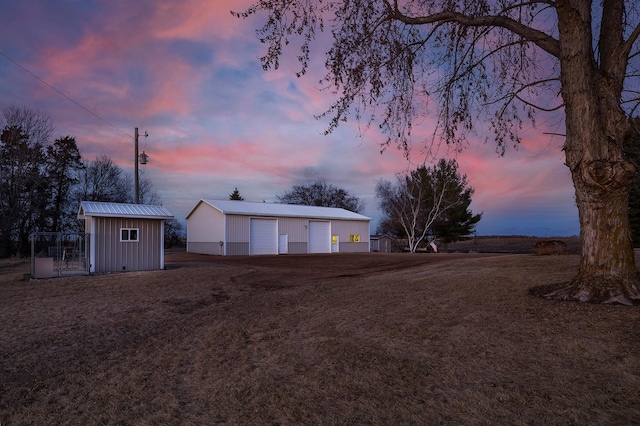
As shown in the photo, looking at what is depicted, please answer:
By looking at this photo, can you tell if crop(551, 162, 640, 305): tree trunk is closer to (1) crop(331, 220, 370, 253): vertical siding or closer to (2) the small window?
(2) the small window

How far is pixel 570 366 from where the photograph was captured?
4285 mm

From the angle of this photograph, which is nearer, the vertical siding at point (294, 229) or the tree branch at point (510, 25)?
the tree branch at point (510, 25)

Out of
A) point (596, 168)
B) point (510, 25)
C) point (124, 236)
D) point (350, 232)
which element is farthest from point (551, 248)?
point (350, 232)

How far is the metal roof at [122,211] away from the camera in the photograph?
16438mm

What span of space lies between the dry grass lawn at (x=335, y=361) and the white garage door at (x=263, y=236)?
21651mm

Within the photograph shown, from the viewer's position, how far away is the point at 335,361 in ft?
16.0

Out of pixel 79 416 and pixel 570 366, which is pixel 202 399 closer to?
pixel 79 416

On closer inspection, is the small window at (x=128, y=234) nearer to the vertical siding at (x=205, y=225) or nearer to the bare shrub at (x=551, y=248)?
→ the vertical siding at (x=205, y=225)

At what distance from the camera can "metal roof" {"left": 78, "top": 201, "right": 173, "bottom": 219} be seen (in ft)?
53.9

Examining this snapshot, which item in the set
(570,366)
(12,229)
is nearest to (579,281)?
(570,366)

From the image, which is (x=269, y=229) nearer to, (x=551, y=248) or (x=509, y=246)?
(x=551, y=248)


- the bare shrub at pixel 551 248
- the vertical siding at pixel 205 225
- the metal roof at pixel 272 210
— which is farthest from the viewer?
the metal roof at pixel 272 210

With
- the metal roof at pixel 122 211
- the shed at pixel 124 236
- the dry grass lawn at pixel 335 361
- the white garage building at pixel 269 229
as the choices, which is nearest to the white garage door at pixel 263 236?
the white garage building at pixel 269 229

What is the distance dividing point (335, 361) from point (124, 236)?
14833 mm
